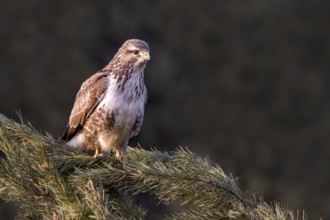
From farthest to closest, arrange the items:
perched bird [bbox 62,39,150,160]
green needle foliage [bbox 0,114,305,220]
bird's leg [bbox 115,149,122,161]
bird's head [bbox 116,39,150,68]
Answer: bird's head [bbox 116,39,150,68] → perched bird [bbox 62,39,150,160] → bird's leg [bbox 115,149,122,161] → green needle foliage [bbox 0,114,305,220]

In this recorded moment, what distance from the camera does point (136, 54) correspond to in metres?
4.68

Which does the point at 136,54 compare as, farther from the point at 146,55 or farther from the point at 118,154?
the point at 118,154

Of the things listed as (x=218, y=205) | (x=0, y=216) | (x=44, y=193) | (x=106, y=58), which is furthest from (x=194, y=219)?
(x=106, y=58)

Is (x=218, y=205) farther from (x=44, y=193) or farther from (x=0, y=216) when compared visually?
(x=0, y=216)

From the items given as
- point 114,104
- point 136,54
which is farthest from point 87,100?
point 136,54

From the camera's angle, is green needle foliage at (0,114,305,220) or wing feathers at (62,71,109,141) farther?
wing feathers at (62,71,109,141)

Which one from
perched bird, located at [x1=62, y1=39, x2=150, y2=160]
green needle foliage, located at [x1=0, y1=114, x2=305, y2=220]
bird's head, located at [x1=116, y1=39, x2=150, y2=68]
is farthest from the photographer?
bird's head, located at [x1=116, y1=39, x2=150, y2=68]

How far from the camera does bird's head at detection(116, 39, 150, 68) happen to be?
4637 millimetres

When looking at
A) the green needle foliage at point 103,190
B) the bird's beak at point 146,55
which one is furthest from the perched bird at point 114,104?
the green needle foliage at point 103,190

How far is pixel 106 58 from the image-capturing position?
1750 cm

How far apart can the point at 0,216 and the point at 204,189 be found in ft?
37.6

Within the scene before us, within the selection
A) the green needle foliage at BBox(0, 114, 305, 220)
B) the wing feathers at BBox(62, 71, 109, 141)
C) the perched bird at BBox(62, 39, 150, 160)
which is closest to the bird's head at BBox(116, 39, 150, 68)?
the perched bird at BBox(62, 39, 150, 160)

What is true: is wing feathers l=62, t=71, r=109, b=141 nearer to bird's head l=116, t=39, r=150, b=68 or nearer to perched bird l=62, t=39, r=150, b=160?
perched bird l=62, t=39, r=150, b=160

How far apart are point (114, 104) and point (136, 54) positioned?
38cm
